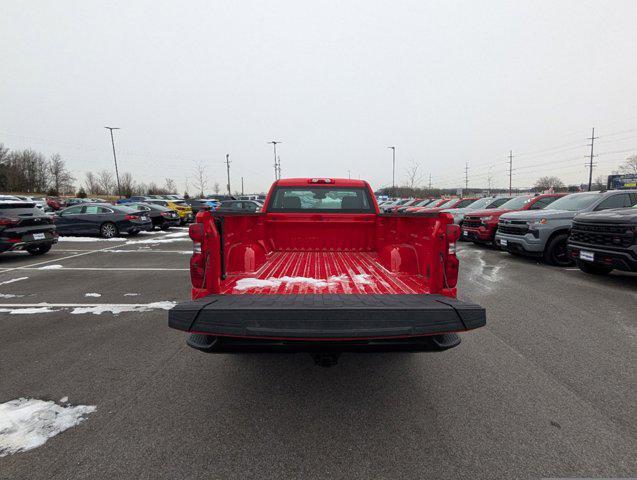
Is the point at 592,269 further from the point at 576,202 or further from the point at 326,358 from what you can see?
the point at 326,358

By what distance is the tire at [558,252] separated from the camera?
844 centimetres

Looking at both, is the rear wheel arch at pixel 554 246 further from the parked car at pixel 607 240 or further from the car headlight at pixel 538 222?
the parked car at pixel 607 240

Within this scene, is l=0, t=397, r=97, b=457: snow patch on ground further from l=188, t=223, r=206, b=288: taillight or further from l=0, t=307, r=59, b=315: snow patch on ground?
l=0, t=307, r=59, b=315: snow patch on ground

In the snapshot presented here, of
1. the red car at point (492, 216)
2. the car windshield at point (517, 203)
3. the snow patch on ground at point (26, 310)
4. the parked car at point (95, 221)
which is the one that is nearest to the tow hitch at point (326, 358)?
the snow patch on ground at point (26, 310)

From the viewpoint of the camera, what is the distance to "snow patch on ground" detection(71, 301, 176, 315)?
16.8 feet

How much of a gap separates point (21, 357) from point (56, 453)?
6.56 feet

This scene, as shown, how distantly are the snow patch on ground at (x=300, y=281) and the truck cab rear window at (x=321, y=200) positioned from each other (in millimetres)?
1883

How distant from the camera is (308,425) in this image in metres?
Answer: 2.47

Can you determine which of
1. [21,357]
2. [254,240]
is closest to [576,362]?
[254,240]

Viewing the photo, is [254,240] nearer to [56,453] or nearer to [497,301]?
[56,453]

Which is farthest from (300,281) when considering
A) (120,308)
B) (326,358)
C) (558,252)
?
(558,252)

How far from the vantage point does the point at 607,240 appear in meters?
6.30

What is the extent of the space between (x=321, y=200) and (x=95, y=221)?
1386 centimetres

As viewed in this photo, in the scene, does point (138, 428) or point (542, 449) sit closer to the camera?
point (542, 449)
